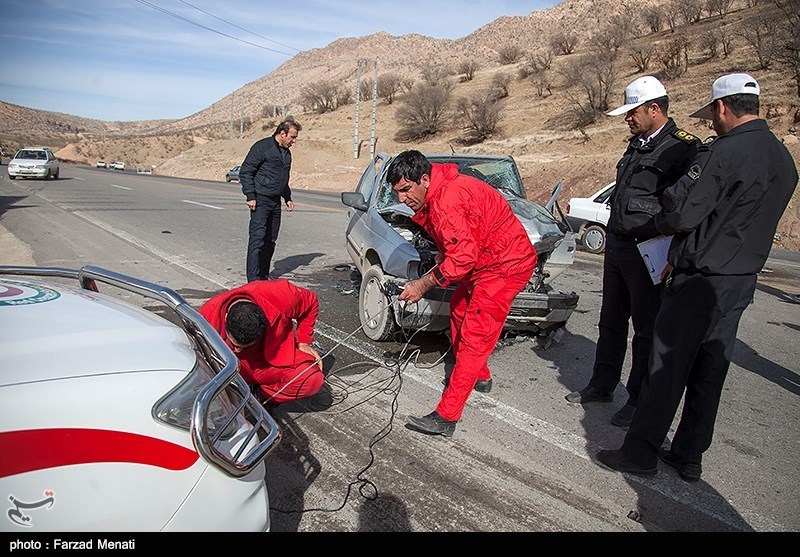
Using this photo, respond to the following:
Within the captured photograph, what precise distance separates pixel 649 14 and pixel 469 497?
4836 centimetres

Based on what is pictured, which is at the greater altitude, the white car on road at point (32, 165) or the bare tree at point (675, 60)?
the bare tree at point (675, 60)

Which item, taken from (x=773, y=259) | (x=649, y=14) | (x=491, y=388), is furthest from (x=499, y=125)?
(x=491, y=388)

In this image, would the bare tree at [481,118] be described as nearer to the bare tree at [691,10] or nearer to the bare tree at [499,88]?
the bare tree at [499,88]

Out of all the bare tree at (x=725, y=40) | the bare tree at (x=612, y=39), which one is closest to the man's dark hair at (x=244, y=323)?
→ the bare tree at (x=725, y=40)

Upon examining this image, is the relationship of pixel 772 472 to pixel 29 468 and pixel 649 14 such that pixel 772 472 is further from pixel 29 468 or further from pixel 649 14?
pixel 649 14

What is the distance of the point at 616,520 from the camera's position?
3.08 meters

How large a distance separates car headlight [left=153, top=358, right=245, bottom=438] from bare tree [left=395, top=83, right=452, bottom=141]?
44.1 meters

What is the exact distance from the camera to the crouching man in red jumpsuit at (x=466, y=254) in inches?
149

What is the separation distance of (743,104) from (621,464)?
212 cm

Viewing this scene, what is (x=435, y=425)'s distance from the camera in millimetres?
3879

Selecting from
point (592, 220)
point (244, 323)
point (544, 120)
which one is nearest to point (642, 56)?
point (544, 120)

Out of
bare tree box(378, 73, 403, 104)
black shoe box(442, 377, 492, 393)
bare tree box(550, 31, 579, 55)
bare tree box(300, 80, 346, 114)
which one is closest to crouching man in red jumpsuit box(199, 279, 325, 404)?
black shoe box(442, 377, 492, 393)

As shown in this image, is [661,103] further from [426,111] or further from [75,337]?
[426,111]

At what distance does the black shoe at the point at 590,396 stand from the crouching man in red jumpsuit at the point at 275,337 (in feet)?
6.50
